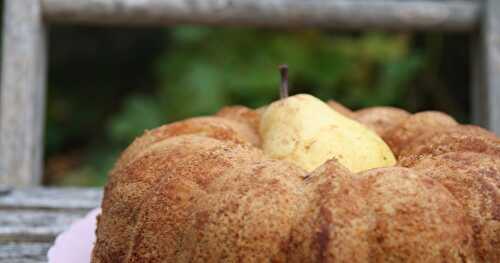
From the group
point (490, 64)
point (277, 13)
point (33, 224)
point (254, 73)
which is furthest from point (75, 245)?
point (254, 73)

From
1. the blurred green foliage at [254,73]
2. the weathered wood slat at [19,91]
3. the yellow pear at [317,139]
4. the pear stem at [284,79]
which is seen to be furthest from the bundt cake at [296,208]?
the blurred green foliage at [254,73]

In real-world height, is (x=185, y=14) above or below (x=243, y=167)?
above

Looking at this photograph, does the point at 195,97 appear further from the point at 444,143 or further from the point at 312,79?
the point at 444,143

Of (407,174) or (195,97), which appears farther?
(195,97)

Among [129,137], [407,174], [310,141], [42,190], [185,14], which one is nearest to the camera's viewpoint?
[407,174]

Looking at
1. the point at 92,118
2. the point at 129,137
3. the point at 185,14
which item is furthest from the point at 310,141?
the point at 92,118

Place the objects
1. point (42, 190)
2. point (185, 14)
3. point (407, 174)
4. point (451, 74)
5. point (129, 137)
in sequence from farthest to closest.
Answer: point (129, 137) < point (451, 74) < point (185, 14) < point (42, 190) < point (407, 174)
